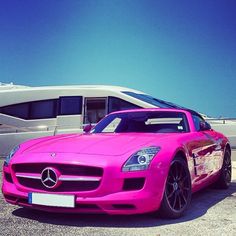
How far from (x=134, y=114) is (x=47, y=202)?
248 cm

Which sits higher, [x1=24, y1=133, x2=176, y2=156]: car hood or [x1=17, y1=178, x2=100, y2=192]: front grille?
[x1=24, y1=133, x2=176, y2=156]: car hood

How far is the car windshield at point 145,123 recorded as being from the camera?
240 inches

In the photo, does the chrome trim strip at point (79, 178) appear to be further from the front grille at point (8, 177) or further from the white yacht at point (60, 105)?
the white yacht at point (60, 105)

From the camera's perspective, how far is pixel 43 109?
1492 centimetres

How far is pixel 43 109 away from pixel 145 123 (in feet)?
30.0

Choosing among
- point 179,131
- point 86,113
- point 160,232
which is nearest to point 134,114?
point 179,131

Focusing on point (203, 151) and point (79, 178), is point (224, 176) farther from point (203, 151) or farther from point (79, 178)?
point (79, 178)

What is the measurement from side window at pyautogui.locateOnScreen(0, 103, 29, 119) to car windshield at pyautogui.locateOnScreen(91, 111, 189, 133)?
8.67m

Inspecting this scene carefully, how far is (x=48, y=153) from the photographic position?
480 centimetres

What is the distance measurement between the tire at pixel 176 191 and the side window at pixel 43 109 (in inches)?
400

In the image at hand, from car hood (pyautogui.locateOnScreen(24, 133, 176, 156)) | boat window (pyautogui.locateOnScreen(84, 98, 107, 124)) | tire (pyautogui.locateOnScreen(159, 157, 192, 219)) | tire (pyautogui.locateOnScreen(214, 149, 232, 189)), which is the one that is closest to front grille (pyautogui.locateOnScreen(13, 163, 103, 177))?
car hood (pyautogui.locateOnScreen(24, 133, 176, 156))

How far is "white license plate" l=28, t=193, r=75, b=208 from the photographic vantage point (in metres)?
4.42

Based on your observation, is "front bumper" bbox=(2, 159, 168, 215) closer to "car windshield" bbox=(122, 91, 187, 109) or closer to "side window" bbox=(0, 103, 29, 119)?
"car windshield" bbox=(122, 91, 187, 109)

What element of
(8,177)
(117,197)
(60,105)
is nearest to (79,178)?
(117,197)
